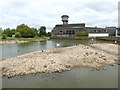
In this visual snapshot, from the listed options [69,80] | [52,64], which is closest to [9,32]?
[52,64]

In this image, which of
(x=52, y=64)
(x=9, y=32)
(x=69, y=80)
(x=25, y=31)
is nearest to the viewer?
(x=69, y=80)

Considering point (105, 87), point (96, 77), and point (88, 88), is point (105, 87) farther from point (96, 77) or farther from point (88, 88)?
point (96, 77)

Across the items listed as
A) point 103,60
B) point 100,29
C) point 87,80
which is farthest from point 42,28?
point 87,80

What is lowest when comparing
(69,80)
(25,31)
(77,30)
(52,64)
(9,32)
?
(69,80)

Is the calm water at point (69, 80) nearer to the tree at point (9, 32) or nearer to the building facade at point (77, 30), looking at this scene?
the building facade at point (77, 30)

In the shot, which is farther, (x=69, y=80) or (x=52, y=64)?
(x=52, y=64)

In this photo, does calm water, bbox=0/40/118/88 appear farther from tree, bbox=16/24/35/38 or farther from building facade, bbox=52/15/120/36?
building facade, bbox=52/15/120/36

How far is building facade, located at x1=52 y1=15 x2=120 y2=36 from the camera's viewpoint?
114 metres

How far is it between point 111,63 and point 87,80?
8629mm

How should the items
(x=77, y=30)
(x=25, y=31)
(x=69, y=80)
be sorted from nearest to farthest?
(x=69, y=80) → (x=25, y=31) → (x=77, y=30)

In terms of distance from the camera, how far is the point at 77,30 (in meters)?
121

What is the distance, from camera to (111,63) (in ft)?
85.3

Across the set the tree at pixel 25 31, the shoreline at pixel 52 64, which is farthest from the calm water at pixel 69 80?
the tree at pixel 25 31

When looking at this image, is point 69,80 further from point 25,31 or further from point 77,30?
point 77,30
